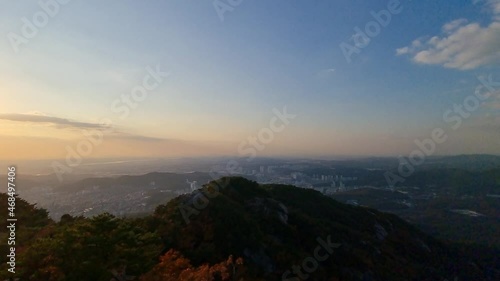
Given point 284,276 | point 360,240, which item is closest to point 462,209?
point 360,240

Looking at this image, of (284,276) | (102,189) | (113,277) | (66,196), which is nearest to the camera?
(113,277)

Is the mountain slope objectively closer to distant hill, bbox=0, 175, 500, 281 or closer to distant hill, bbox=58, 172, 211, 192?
distant hill, bbox=0, 175, 500, 281

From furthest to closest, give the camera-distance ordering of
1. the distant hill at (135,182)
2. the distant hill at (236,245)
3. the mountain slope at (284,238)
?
1. the distant hill at (135,182)
2. the mountain slope at (284,238)
3. the distant hill at (236,245)

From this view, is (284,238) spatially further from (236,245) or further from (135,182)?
(135,182)

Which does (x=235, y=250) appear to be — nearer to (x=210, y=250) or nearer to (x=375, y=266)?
(x=210, y=250)

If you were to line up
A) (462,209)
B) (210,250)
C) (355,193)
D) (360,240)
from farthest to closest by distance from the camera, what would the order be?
(355,193) < (462,209) < (360,240) < (210,250)

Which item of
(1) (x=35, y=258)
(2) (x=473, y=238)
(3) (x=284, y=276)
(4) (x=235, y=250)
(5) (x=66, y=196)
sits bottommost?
(2) (x=473, y=238)

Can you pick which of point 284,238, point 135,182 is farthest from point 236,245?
point 135,182

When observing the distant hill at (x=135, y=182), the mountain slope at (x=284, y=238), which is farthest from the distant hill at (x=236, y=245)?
the distant hill at (x=135, y=182)

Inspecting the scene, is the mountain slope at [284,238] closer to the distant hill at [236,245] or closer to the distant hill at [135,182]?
the distant hill at [236,245]

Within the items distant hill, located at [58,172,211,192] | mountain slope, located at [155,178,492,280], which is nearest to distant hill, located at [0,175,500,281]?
mountain slope, located at [155,178,492,280]

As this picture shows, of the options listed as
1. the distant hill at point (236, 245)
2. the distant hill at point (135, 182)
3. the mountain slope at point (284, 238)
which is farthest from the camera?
the distant hill at point (135, 182)
